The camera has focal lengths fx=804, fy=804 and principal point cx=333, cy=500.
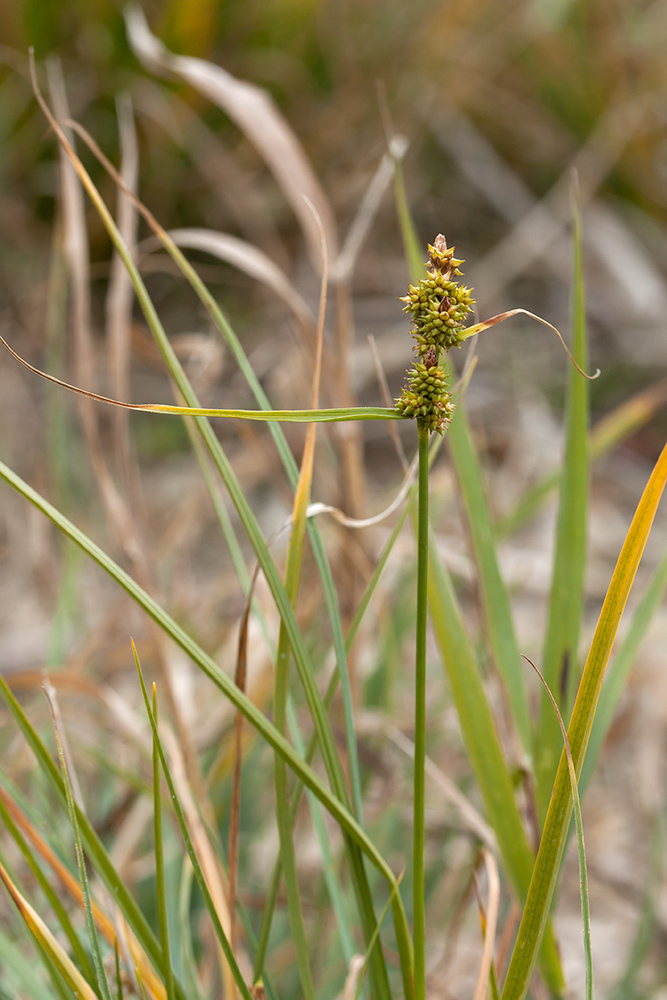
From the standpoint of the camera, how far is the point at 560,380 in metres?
1.38

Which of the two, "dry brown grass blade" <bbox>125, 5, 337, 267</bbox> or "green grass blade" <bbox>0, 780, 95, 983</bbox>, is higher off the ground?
"dry brown grass blade" <bbox>125, 5, 337, 267</bbox>

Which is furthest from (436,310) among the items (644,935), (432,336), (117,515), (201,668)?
(644,935)

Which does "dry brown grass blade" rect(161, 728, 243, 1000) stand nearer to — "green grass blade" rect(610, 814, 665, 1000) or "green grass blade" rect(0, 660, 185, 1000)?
"green grass blade" rect(0, 660, 185, 1000)

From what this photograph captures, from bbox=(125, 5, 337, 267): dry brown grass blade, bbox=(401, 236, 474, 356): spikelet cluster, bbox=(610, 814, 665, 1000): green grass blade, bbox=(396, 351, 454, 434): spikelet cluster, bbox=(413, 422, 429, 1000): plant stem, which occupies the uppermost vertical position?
bbox=(125, 5, 337, 267): dry brown grass blade

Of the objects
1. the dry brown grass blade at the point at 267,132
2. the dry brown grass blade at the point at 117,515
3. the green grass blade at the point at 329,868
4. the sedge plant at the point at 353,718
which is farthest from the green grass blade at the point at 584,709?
the dry brown grass blade at the point at 267,132

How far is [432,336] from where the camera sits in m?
0.20

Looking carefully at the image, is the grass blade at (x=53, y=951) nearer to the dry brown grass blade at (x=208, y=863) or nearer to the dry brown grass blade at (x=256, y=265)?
the dry brown grass blade at (x=208, y=863)

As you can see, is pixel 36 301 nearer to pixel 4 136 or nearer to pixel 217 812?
pixel 4 136

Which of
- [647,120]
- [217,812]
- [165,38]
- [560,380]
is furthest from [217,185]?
[217,812]

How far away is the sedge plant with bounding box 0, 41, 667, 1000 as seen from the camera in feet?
0.74

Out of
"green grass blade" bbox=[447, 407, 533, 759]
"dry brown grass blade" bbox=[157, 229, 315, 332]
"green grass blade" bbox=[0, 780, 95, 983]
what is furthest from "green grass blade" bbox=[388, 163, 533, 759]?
"green grass blade" bbox=[0, 780, 95, 983]

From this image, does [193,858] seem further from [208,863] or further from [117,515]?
[117,515]

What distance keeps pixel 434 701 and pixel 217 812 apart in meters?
0.28

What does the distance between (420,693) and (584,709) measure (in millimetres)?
60
